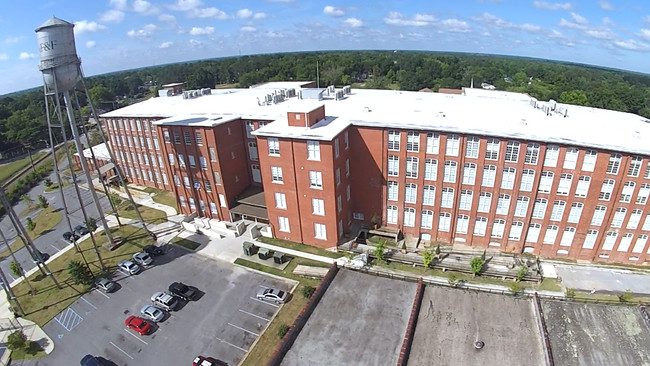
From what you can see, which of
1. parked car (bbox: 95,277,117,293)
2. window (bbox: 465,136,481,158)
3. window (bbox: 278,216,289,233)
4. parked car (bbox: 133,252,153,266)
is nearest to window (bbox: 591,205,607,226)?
window (bbox: 465,136,481,158)

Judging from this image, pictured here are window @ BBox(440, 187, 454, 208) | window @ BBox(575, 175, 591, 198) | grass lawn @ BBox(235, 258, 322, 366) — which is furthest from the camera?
window @ BBox(440, 187, 454, 208)

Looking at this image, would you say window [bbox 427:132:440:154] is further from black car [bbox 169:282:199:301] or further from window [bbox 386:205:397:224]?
black car [bbox 169:282:199:301]

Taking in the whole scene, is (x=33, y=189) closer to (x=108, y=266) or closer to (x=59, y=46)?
(x=108, y=266)

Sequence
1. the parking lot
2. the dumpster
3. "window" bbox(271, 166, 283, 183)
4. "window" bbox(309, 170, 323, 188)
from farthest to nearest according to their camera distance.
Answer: the dumpster
"window" bbox(271, 166, 283, 183)
"window" bbox(309, 170, 323, 188)
the parking lot

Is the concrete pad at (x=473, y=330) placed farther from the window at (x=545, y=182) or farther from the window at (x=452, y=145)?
the window at (x=452, y=145)

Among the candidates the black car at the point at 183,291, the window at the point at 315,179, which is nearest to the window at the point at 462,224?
the window at the point at 315,179

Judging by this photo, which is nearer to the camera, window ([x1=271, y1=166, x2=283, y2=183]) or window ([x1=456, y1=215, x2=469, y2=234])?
window ([x1=271, y1=166, x2=283, y2=183])

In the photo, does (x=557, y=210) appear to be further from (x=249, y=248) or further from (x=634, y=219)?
(x=249, y=248)
